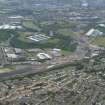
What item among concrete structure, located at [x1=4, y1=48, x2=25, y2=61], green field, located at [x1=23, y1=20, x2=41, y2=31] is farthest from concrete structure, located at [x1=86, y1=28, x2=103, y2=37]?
concrete structure, located at [x1=4, y1=48, x2=25, y2=61]

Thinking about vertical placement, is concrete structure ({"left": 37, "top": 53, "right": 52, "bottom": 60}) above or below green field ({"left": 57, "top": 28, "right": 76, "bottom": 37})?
above

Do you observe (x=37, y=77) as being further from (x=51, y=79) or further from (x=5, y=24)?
(x=5, y=24)

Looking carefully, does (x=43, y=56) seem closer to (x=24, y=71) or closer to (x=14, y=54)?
(x=14, y=54)

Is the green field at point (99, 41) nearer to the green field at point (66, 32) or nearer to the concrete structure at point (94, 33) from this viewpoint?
the concrete structure at point (94, 33)

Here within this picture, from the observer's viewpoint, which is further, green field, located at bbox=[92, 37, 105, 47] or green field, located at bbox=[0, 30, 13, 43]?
green field, located at bbox=[0, 30, 13, 43]

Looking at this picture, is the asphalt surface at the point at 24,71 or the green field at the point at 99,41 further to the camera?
the green field at the point at 99,41

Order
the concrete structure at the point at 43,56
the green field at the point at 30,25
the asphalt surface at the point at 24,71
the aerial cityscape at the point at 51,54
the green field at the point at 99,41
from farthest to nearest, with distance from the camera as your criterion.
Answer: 1. the green field at the point at 30,25
2. the green field at the point at 99,41
3. the concrete structure at the point at 43,56
4. the asphalt surface at the point at 24,71
5. the aerial cityscape at the point at 51,54

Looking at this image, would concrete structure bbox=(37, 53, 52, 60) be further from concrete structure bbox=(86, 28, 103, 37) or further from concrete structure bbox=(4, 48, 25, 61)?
concrete structure bbox=(86, 28, 103, 37)

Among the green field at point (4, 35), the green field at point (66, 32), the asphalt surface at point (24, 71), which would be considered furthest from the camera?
the green field at point (66, 32)

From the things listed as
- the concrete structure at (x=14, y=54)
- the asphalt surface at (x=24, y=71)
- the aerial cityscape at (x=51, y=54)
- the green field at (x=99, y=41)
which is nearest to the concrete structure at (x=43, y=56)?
the aerial cityscape at (x=51, y=54)

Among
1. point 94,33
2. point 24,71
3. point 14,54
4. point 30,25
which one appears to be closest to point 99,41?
point 94,33
